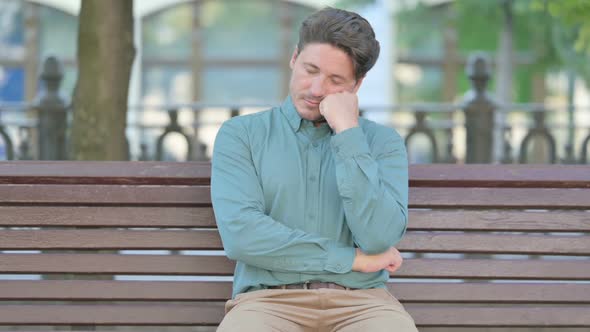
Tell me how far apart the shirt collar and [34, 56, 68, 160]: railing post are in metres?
5.06

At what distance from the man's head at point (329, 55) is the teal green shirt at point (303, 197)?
11cm

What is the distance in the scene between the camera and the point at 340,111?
11.1ft

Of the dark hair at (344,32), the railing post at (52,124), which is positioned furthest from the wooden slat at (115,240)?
the railing post at (52,124)

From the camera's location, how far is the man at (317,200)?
3.32 metres

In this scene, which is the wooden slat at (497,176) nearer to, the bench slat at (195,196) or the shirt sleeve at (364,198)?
the bench slat at (195,196)

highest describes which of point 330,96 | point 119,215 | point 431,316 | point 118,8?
point 118,8

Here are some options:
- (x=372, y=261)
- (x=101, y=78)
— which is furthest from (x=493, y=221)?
(x=101, y=78)

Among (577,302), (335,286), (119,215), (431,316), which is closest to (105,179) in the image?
(119,215)

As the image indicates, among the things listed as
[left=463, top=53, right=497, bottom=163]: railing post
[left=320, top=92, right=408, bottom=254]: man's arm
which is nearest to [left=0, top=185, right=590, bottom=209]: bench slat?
[left=320, top=92, right=408, bottom=254]: man's arm

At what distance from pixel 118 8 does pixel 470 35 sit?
1435cm

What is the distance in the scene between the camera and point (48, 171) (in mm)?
3977

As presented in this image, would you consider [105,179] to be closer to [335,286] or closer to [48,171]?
[48,171]

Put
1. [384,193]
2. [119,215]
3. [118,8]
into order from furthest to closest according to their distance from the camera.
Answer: [118,8], [119,215], [384,193]

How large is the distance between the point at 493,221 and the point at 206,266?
1093mm
